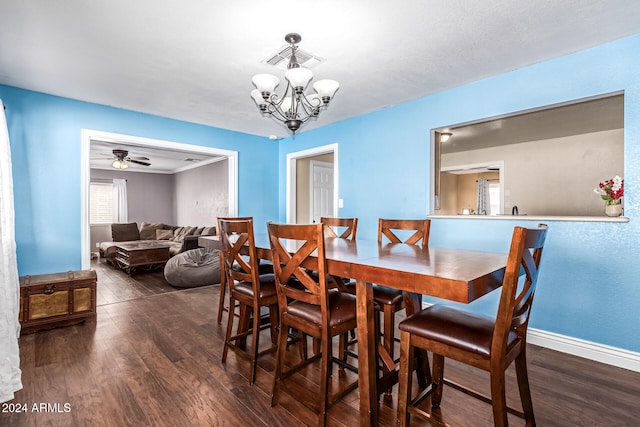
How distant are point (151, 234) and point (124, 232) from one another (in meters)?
0.61

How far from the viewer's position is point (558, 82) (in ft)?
8.11

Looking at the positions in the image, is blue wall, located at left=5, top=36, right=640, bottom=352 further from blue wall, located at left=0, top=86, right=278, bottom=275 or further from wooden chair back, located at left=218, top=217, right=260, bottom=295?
wooden chair back, located at left=218, top=217, right=260, bottom=295

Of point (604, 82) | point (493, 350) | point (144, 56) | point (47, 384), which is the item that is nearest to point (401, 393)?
point (493, 350)

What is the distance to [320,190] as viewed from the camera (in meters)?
5.67

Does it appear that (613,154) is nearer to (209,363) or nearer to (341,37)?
(341,37)

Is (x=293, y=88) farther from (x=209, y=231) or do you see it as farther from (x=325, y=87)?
(x=209, y=231)

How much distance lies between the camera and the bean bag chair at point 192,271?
14.2 feet

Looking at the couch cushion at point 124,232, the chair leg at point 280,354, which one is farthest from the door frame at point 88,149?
the couch cushion at point 124,232

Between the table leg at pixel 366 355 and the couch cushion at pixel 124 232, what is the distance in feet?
23.9

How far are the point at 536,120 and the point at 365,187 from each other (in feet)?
7.91

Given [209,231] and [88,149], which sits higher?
[88,149]

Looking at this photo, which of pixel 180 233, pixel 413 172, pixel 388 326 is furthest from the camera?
pixel 180 233

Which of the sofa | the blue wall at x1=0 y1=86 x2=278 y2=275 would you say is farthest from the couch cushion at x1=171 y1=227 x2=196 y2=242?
the blue wall at x1=0 y1=86 x2=278 y2=275

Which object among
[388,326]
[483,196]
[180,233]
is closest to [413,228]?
[388,326]
